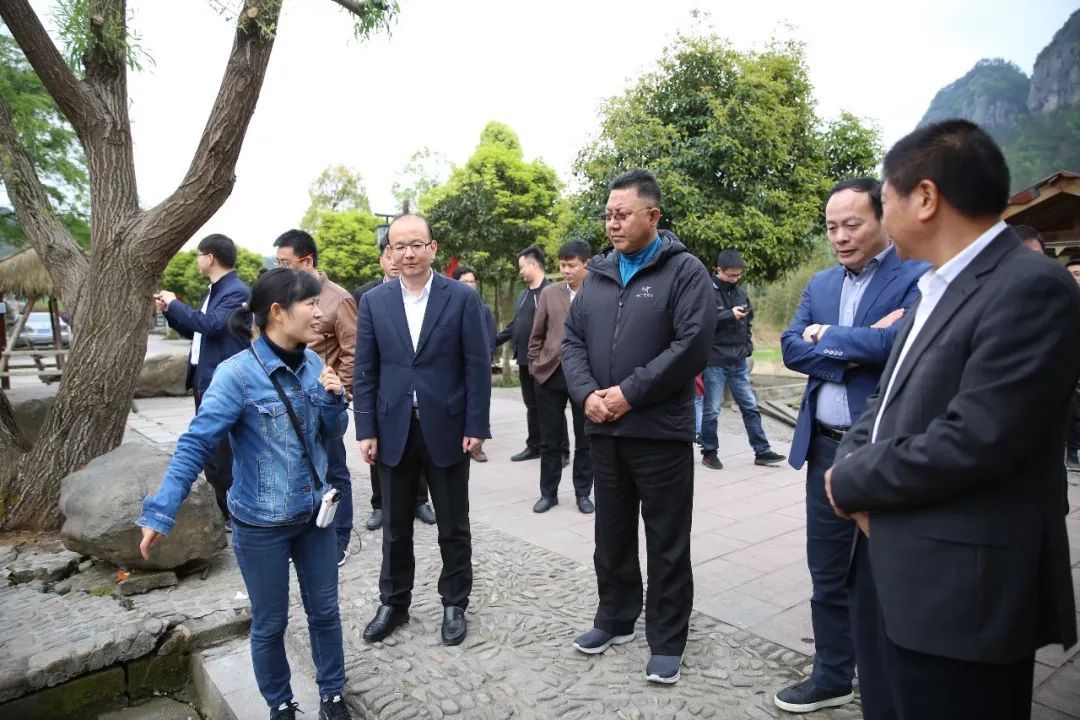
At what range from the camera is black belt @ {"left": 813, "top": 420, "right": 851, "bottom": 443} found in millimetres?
2750

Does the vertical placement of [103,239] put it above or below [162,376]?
above

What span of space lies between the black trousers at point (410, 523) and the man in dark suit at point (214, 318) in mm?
1684

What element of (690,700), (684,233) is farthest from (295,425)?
(684,233)

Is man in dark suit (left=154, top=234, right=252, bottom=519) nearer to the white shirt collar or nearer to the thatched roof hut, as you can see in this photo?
the white shirt collar

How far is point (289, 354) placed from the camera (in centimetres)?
273

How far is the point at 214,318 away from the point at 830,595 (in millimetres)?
3947

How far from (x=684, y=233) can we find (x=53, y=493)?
347 inches

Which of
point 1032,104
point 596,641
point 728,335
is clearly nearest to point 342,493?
point 596,641

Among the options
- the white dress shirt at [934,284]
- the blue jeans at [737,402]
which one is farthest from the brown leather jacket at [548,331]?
the white dress shirt at [934,284]

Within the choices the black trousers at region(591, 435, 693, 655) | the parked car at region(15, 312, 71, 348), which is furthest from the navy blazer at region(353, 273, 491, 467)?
the parked car at region(15, 312, 71, 348)

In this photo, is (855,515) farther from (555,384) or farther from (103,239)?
(103,239)

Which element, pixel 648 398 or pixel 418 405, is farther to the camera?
pixel 418 405

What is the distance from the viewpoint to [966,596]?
1.46m

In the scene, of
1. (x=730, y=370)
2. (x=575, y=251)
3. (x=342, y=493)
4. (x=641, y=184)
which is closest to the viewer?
(x=641, y=184)
